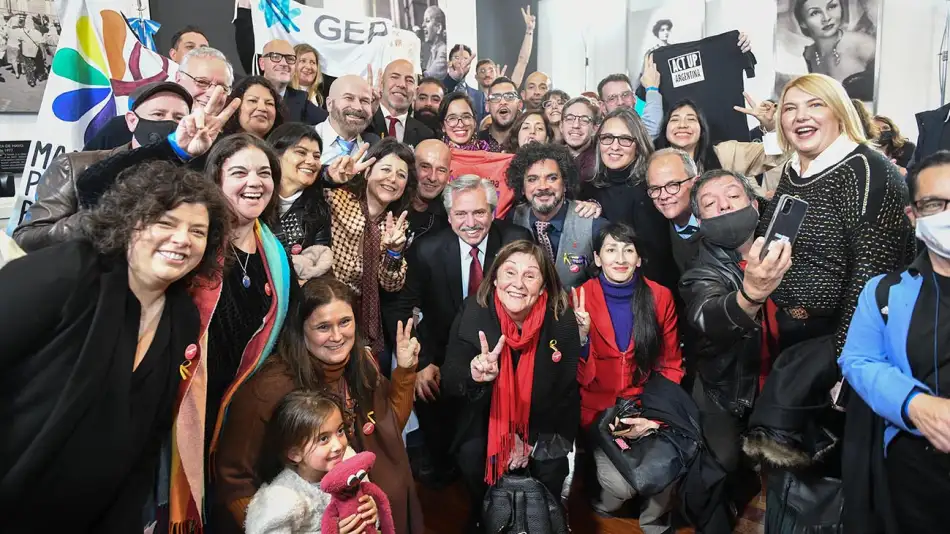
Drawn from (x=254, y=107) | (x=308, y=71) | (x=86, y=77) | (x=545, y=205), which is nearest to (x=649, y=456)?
(x=545, y=205)

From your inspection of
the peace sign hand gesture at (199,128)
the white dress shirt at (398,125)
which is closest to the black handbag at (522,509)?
the peace sign hand gesture at (199,128)

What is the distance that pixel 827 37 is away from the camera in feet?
24.3

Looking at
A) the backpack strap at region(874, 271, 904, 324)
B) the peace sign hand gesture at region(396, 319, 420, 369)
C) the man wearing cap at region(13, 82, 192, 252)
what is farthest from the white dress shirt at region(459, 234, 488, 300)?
the backpack strap at region(874, 271, 904, 324)

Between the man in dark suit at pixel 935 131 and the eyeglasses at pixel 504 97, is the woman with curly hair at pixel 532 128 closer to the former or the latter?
the eyeglasses at pixel 504 97

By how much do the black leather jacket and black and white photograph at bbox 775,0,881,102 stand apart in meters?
6.07

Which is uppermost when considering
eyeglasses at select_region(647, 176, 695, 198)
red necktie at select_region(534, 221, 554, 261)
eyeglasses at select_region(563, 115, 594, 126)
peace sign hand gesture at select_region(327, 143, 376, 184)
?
eyeglasses at select_region(563, 115, 594, 126)

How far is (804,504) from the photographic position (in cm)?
232

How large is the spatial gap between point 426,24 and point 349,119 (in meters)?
4.98

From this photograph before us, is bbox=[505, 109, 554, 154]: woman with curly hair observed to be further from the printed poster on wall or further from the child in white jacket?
the printed poster on wall

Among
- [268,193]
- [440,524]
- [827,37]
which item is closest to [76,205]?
[268,193]

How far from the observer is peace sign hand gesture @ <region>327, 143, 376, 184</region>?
10.0 ft

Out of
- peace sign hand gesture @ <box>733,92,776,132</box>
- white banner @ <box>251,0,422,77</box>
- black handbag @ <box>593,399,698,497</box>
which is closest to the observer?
black handbag @ <box>593,399,698,497</box>

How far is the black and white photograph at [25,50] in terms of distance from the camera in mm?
4441

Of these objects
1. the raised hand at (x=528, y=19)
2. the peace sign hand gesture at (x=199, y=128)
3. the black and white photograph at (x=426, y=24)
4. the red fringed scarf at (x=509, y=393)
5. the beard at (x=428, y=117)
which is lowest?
the red fringed scarf at (x=509, y=393)
